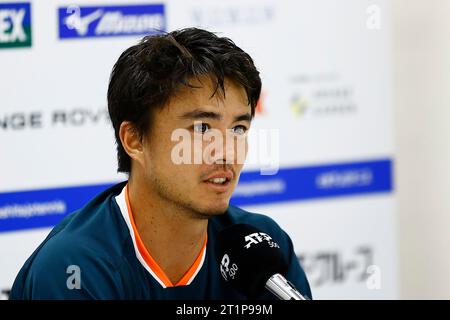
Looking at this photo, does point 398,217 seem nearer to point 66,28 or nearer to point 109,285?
point 66,28

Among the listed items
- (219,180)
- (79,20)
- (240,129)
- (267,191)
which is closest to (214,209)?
(219,180)

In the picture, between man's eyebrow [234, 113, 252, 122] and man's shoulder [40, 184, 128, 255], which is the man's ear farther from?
man's eyebrow [234, 113, 252, 122]

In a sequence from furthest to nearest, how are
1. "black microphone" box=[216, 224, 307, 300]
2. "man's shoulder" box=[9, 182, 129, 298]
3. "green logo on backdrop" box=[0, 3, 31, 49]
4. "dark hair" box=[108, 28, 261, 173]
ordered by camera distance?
"green logo on backdrop" box=[0, 3, 31, 49]
"dark hair" box=[108, 28, 261, 173]
"man's shoulder" box=[9, 182, 129, 298]
"black microphone" box=[216, 224, 307, 300]

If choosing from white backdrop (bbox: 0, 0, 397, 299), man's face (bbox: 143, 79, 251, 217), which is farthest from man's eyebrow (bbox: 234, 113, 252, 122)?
white backdrop (bbox: 0, 0, 397, 299)

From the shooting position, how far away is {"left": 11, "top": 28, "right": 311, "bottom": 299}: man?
1.42m

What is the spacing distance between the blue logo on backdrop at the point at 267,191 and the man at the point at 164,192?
0.81 m

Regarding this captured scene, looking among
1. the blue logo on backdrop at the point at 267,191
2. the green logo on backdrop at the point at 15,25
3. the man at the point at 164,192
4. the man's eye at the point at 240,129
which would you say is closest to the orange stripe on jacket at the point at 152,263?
the man at the point at 164,192

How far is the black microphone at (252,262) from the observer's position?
1.21 m

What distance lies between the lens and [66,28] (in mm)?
2389

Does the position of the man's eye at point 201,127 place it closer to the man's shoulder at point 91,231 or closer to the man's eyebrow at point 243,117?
the man's eyebrow at point 243,117

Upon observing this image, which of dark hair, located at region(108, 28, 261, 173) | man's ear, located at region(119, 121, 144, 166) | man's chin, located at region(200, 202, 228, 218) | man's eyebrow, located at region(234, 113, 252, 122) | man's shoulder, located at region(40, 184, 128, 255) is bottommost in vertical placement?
man's shoulder, located at region(40, 184, 128, 255)

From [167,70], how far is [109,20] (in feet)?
3.28
